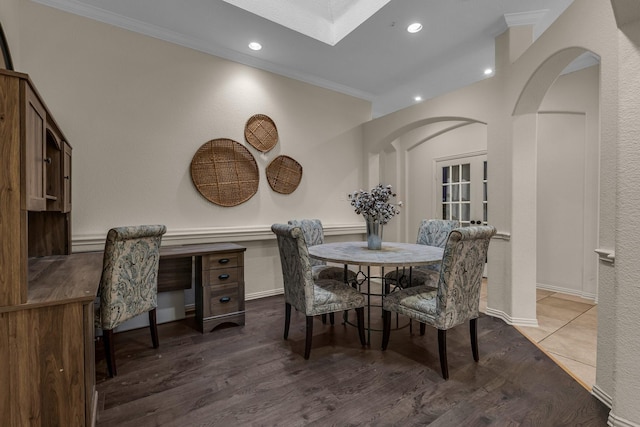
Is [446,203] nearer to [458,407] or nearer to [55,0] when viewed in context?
[458,407]

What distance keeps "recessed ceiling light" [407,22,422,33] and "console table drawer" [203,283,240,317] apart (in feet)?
10.2

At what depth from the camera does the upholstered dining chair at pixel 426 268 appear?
2928 millimetres

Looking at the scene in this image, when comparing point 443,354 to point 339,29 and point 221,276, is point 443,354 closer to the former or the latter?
point 221,276

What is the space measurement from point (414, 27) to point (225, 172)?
2.53m

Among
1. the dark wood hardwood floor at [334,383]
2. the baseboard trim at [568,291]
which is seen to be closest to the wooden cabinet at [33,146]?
the dark wood hardwood floor at [334,383]

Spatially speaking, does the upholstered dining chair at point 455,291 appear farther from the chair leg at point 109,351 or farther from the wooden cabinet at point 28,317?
the chair leg at point 109,351

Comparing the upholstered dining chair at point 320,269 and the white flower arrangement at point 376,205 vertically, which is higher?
the white flower arrangement at point 376,205

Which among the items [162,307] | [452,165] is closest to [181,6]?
[162,307]

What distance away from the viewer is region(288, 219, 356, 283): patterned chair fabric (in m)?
3.04

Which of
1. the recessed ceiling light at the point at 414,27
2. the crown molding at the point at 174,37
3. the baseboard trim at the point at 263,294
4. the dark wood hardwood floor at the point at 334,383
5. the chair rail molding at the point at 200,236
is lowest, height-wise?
the dark wood hardwood floor at the point at 334,383

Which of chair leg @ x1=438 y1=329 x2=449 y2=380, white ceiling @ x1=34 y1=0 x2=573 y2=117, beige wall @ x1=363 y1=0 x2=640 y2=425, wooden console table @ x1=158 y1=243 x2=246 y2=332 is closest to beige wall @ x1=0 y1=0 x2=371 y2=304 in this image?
white ceiling @ x1=34 y1=0 x2=573 y2=117

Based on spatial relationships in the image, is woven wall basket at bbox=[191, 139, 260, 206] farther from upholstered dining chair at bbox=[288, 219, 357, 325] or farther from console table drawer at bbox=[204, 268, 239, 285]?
console table drawer at bbox=[204, 268, 239, 285]

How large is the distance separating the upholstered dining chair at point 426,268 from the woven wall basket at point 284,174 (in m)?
1.71

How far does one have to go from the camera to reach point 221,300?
110 inches
